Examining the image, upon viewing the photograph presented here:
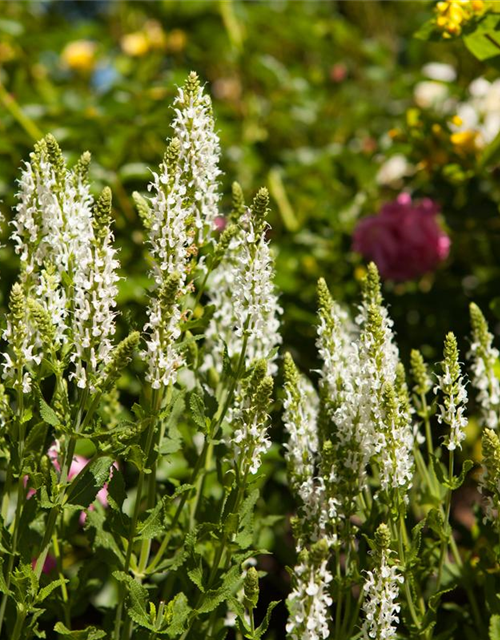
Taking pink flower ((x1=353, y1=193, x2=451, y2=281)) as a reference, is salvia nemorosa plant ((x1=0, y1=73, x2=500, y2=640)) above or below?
below

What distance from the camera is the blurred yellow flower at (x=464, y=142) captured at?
4.49ft

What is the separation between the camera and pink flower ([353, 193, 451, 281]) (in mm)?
1573

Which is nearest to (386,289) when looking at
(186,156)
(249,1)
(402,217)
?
(402,217)

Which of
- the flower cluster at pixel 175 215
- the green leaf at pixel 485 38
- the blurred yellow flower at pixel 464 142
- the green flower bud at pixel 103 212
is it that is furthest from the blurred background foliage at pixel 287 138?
the green flower bud at pixel 103 212

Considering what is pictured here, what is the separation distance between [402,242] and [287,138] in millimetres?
988

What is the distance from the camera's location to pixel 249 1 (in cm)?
299

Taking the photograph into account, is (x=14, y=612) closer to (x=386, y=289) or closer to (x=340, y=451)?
(x=340, y=451)

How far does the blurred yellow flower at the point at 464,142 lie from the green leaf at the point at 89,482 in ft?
2.96

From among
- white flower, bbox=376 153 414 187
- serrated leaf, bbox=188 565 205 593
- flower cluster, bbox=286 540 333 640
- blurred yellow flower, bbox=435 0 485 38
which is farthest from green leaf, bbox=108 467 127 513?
white flower, bbox=376 153 414 187

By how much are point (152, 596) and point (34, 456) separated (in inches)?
9.3

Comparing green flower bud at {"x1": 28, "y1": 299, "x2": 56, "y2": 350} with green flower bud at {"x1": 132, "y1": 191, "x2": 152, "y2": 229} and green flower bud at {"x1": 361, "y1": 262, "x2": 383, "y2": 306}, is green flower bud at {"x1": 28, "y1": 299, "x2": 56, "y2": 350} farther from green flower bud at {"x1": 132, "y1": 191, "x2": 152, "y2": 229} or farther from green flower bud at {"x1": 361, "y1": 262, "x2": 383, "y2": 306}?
green flower bud at {"x1": 361, "y1": 262, "x2": 383, "y2": 306}

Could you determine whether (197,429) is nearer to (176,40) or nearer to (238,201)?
(238,201)

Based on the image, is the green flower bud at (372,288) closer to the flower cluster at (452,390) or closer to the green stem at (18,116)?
the flower cluster at (452,390)

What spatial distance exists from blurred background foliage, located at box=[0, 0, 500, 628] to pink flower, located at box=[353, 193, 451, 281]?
58 mm
